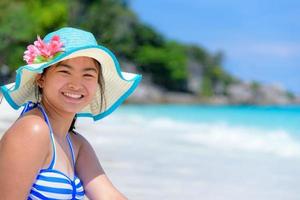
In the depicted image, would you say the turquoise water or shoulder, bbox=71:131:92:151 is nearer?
shoulder, bbox=71:131:92:151

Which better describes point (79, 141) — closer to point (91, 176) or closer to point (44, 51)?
point (91, 176)

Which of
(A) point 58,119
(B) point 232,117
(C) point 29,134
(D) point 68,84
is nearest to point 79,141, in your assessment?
(A) point 58,119

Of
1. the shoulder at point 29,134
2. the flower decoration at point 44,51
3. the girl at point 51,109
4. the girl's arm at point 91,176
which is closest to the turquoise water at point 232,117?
the girl's arm at point 91,176

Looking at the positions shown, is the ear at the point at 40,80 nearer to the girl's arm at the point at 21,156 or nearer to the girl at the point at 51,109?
the girl at the point at 51,109

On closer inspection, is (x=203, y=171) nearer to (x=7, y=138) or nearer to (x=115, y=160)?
(x=115, y=160)

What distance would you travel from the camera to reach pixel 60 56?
1.87 m

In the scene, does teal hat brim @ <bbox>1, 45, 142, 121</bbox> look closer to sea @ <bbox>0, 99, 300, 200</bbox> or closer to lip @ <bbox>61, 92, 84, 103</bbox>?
lip @ <bbox>61, 92, 84, 103</bbox>

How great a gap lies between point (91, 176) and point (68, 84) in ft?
1.54

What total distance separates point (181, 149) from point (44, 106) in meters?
6.89

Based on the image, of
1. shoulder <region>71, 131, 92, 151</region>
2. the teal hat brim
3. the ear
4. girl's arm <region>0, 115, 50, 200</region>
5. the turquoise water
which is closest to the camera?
girl's arm <region>0, 115, 50, 200</region>

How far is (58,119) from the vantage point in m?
2.00

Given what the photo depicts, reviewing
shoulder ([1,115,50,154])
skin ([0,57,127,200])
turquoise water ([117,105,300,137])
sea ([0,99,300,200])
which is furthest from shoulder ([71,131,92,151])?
turquoise water ([117,105,300,137])

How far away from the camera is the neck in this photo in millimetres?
1980

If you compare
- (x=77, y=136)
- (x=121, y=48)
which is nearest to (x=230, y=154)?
(x=77, y=136)
